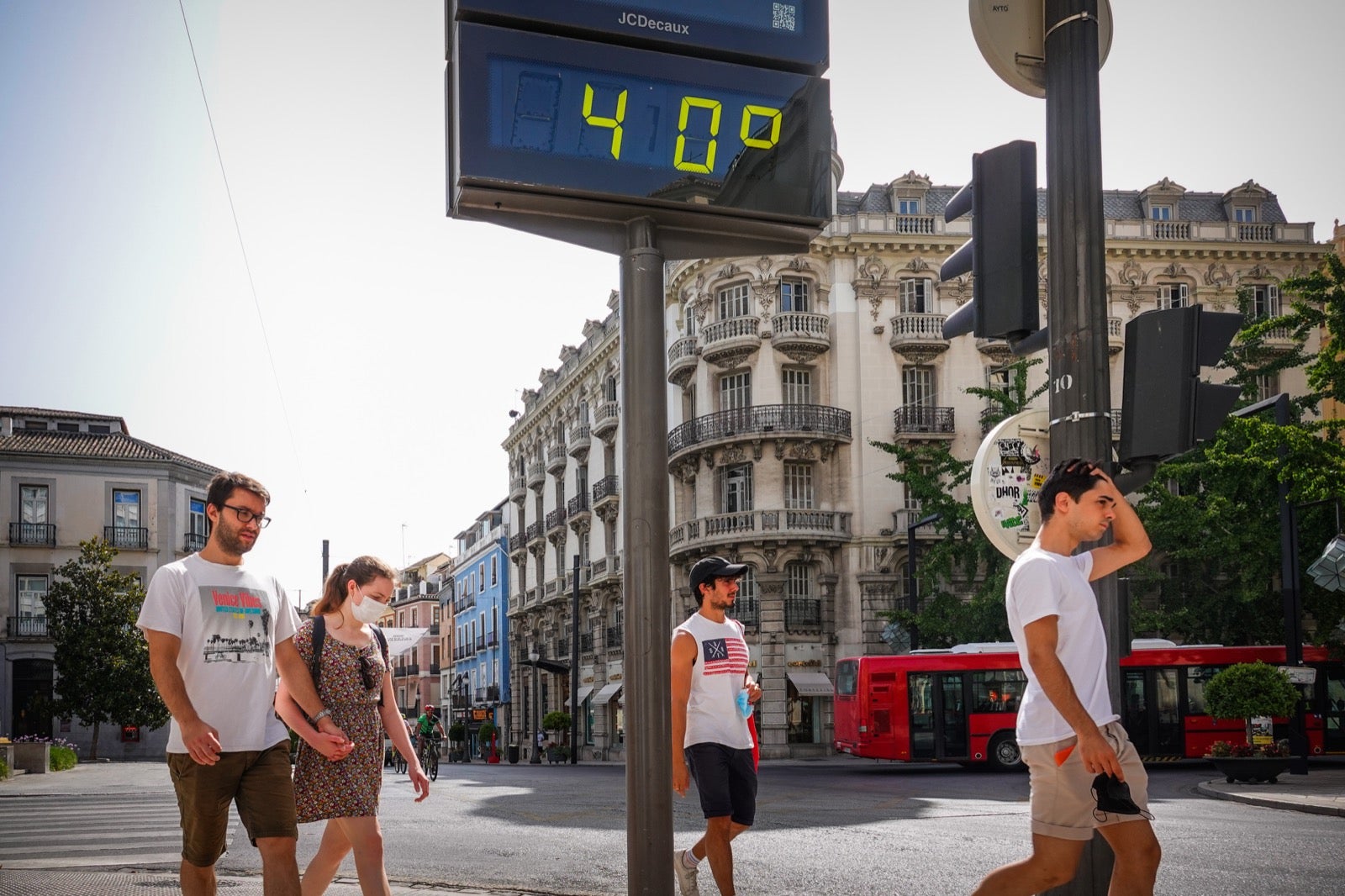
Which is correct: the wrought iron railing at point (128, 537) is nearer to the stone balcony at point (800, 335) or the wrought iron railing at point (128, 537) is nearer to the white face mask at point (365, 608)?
the stone balcony at point (800, 335)

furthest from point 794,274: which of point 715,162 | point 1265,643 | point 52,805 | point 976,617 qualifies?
point 715,162

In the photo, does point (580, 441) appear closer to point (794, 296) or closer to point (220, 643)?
point (794, 296)

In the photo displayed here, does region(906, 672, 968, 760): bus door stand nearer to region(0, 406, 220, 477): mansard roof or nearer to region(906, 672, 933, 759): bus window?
region(906, 672, 933, 759): bus window

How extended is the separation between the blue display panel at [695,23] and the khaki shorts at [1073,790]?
251 cm

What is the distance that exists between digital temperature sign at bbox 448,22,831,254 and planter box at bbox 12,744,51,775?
1272 inches

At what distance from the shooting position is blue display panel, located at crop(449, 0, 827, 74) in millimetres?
4398

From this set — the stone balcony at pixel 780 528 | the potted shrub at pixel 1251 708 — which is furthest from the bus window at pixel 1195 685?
the stone balcony at pixel 780 528

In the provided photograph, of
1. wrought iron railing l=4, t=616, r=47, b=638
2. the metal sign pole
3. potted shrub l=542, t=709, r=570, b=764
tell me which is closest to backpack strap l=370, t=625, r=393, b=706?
the metal sign pole

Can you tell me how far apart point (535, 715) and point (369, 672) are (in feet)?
181

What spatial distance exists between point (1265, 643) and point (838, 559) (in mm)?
13156

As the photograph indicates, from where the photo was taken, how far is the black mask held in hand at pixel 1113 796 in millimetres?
4164

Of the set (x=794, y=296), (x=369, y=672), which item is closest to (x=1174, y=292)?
(x=794, y=296)

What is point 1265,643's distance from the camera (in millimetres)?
35094

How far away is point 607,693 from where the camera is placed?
51.8m
